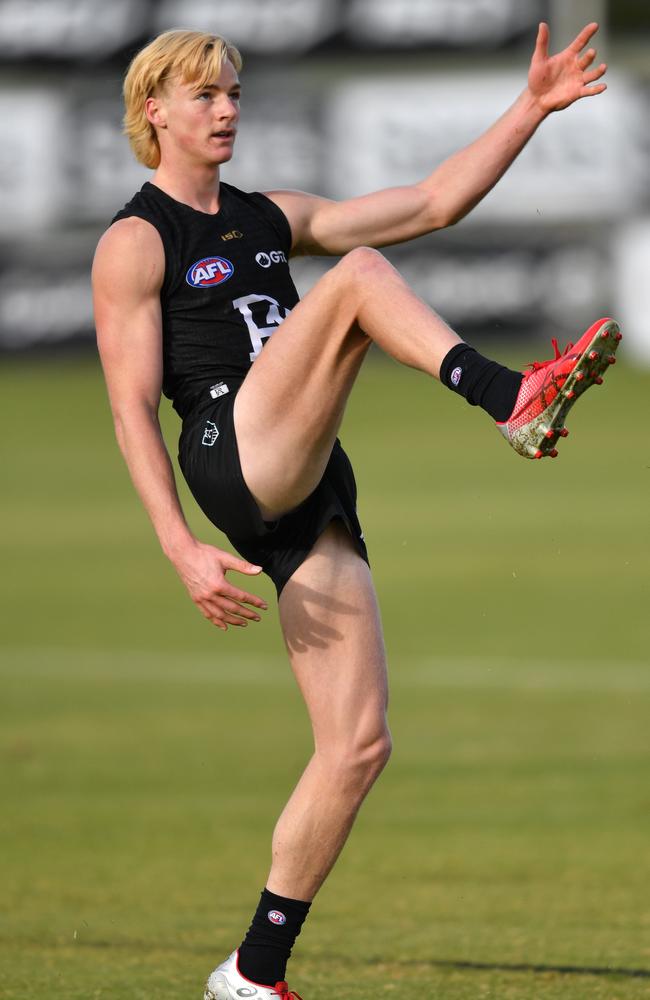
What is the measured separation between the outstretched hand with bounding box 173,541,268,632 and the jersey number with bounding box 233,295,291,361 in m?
0.80

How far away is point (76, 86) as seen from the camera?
30734 millimetres

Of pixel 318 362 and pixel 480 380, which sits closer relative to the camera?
pixel 480 380

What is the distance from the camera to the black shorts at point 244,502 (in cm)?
565

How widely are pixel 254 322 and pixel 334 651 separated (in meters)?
1.08

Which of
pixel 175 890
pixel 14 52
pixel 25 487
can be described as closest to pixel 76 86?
pixel 14 52

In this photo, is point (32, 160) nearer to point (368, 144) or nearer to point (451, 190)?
point (368, 144)

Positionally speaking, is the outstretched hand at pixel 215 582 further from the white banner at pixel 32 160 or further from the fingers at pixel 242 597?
the white banner at pixel 32 160

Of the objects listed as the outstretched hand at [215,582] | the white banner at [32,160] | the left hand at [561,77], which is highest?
the left hand at [561,77]

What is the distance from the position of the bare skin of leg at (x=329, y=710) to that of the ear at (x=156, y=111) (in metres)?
1.46

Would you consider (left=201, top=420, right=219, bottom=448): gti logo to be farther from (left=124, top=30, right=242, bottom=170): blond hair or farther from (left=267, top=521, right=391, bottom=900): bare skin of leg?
(left=124, top=30, right=242, bottom=170): blond hair

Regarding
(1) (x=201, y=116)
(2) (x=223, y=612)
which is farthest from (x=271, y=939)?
(1) (x=201, y=116)

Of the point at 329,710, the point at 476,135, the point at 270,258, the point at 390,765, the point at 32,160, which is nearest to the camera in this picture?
the point at 329,710

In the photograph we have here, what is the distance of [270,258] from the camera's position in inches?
235

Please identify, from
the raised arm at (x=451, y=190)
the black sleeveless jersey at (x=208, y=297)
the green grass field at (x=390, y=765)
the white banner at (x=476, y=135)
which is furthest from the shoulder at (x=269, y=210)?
the white banner at (x=476, y=135)
